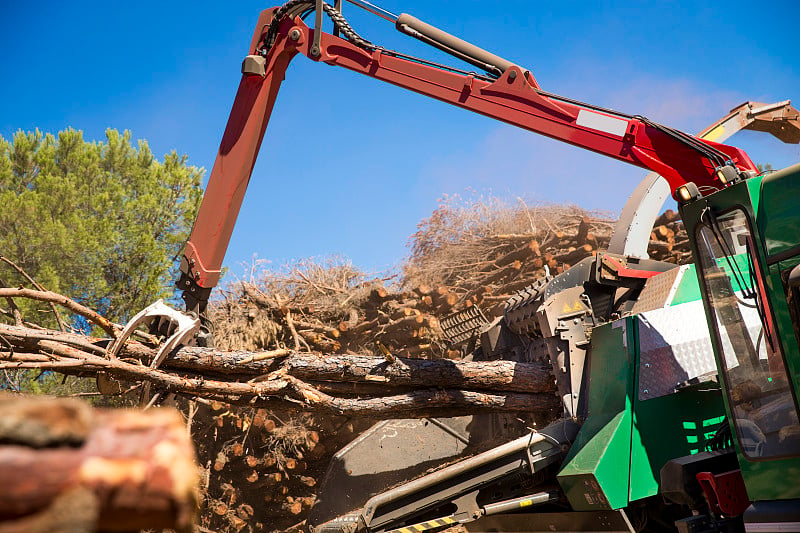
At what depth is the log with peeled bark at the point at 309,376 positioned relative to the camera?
16.8 ft

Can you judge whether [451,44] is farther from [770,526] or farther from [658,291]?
[770,526]

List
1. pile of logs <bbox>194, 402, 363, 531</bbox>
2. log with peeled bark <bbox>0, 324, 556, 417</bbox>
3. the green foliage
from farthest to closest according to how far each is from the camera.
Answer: the green foliage < pile of logs <bbox>194, 402, 363, 531</bbox> < log with peeled bark <bbox>0, 324, 556, 417</bbox>

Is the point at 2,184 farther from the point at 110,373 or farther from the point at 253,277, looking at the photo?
the point at 110,373

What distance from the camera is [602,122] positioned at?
17.8 feet

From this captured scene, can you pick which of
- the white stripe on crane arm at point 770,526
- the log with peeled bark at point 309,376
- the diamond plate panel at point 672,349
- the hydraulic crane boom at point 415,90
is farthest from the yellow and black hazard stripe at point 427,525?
the hydraulic crane boom at point 415,90

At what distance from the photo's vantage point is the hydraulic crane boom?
527 cm

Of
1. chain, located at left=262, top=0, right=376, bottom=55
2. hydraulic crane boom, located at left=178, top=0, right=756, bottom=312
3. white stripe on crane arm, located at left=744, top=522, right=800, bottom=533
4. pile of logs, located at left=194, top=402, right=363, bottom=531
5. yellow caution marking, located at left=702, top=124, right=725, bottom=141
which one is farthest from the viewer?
pile of logs, located at left=194, top=402, right=363, bottom=531

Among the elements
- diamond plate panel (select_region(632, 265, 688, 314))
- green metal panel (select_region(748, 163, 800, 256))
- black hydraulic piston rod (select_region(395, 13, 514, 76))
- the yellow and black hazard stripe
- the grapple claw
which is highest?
black hydraulic piston rod (select_region(395, 13, 514, 76))

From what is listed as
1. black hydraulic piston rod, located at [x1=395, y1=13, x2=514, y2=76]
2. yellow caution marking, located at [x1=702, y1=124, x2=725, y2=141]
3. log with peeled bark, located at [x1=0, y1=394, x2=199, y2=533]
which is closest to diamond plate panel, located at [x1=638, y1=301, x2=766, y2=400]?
yellow caution marking, located at [x1=702, y1=124, x2=725, y2=141]

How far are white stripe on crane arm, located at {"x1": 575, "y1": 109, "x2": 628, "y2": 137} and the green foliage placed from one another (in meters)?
9.48

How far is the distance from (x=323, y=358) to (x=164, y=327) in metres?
1.33

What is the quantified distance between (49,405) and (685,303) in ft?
16.4

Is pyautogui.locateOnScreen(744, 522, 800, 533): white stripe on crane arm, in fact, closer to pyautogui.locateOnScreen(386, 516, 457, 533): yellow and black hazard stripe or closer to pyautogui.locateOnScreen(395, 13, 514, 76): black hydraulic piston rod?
pyautogui.locateOnScreen(386, 516, 457, 533): yellow and black hazard stripe

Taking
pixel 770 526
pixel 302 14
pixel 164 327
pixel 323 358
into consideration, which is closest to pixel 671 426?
pixel 770 526
